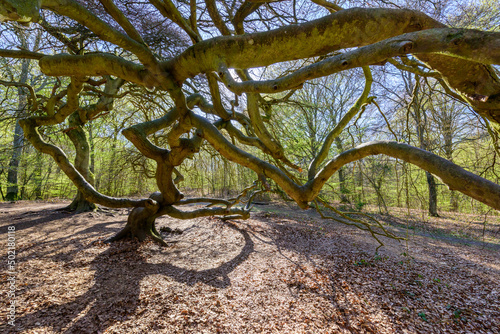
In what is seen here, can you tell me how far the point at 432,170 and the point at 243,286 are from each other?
220 centimetres

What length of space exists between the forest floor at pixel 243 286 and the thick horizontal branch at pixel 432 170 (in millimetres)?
872

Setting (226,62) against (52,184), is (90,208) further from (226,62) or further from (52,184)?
(52,184)

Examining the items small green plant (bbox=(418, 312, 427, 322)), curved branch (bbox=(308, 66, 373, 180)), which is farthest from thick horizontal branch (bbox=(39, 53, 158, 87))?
small green plant (bbox=(418, 312, 427, 322))

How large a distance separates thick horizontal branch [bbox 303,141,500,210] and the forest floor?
2.86 feet

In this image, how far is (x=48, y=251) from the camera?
3176mm

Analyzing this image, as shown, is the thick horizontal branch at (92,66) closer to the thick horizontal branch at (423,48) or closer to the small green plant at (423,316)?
the thick horizontal branch at (423,48)

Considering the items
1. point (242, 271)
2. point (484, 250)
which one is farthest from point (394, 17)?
point (484, 250)

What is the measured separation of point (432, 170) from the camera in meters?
1.40

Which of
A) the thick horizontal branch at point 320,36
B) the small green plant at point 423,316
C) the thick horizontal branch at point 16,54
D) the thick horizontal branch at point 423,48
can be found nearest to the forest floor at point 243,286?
the small green plant at point 423,316

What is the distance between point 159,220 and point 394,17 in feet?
20.0

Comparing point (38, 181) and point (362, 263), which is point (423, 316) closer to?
point (362, 263)

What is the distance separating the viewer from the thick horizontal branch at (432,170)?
1.15 m

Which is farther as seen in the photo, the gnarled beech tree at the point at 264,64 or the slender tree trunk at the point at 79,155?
the slender tree trunk at the point at 79,155

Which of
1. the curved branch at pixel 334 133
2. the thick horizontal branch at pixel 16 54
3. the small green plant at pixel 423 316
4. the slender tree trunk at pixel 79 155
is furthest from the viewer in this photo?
the slender tree trunk at pixel 79 155
